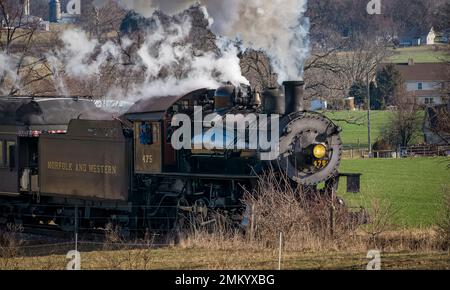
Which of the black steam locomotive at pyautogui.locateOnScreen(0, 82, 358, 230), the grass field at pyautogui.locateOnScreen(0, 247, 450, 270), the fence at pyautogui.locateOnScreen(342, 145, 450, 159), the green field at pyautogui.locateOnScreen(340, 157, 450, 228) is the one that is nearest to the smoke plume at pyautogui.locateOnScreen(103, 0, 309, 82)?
the black steam locomotive at pyautogui.locateOnScreen(0, 82, 358, 230)

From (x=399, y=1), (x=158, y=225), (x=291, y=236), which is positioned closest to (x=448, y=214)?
(x=291, y=236)

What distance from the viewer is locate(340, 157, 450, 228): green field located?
25.1 metres

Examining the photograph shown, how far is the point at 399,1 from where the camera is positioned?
124 m

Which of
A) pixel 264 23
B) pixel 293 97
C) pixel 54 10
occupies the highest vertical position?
pixel 54 10

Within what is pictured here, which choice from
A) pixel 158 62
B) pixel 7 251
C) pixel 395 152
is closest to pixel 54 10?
pixel 395 152

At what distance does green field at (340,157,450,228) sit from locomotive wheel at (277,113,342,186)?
4.09ft

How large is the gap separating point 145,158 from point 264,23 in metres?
6.21

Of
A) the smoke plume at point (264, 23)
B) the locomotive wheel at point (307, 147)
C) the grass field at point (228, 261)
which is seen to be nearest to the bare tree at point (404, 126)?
the smoke plume at point (264, 23)

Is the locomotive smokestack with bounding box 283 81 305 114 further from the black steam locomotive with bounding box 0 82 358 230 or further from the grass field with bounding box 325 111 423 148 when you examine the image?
the grass field with bounding box 325 111 423 148

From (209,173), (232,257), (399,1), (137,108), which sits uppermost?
(399,1)

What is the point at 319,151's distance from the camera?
1819 centimetres

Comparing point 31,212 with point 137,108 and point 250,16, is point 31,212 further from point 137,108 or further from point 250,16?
point 250,16

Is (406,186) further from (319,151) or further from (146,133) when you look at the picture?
(146,133)

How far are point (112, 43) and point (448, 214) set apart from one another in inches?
899
